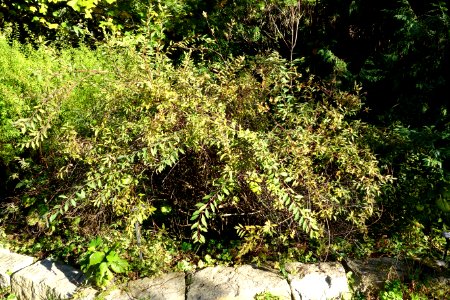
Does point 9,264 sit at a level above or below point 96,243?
below

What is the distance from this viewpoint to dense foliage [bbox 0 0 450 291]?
111 inches

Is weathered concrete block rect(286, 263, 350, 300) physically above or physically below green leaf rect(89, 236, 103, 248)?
below

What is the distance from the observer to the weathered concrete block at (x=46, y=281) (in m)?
2.98

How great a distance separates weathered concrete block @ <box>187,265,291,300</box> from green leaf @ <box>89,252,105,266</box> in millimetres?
673

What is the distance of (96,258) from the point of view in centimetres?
287

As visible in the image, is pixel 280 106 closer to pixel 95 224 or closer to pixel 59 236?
pixel 95 224

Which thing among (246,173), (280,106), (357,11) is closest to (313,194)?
(246,173)

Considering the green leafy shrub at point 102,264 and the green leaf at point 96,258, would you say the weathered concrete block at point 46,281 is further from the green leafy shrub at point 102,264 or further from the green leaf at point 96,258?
the green leaf at point 96,258

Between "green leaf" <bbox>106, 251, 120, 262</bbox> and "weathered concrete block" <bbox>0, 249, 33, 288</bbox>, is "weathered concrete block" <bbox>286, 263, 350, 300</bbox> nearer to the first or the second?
"green leaf" <bbox>106, 251, 120, 262</bbox>

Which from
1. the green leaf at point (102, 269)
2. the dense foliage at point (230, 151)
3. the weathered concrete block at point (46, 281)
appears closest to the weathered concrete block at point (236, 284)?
the dense foliage at point (230, 151)

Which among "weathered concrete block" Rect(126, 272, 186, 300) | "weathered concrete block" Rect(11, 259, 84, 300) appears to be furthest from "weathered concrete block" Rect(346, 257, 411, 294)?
"weathered concrete block" Rect(11, 259, 84, 300)

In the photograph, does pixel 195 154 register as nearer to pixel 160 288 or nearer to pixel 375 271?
pixel 160 288

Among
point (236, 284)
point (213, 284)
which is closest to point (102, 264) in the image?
point (213, 284)

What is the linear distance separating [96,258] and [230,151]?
1.23 metres
